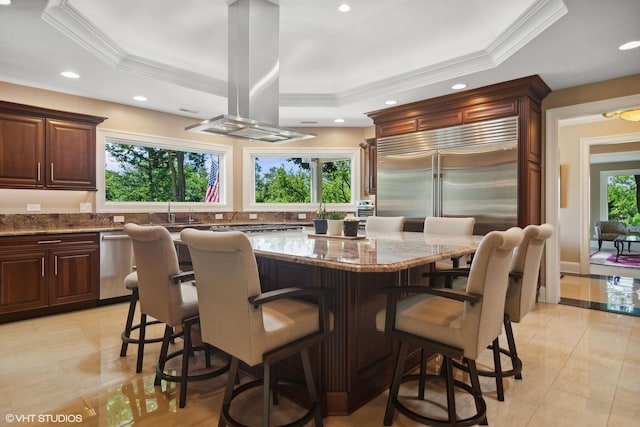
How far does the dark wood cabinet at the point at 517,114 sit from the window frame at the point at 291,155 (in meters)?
1.62

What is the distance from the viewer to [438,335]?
5.17 ft

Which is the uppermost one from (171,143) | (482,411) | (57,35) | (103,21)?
(103,21)

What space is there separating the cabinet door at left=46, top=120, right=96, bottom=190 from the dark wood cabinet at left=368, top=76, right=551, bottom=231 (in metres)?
4.08

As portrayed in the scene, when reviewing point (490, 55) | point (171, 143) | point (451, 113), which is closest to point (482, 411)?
point (490, 55)

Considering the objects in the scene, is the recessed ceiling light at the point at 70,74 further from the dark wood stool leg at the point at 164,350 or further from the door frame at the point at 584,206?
the door frame at the point at 584,206

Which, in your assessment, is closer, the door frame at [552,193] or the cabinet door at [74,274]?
the cabinet door at [74,274]

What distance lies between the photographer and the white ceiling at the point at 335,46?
2.78 meters

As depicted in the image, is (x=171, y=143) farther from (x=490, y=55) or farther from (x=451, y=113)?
(x=490, y=55)

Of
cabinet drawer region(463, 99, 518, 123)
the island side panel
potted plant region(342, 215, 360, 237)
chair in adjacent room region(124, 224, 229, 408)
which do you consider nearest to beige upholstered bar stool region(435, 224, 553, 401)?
the island side panel

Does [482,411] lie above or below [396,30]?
below

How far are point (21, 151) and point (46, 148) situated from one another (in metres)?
0.22

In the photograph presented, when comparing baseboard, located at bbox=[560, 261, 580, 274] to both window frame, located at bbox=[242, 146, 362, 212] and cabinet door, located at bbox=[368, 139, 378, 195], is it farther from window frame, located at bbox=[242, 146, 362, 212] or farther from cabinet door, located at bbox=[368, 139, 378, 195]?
window frame, located at bbox=[242, 146, 362, 212]

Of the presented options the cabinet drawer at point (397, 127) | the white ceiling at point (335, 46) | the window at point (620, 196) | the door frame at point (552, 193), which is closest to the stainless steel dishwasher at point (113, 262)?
the white ceiling at point (335, 46)

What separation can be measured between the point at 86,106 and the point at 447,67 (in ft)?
14.3
